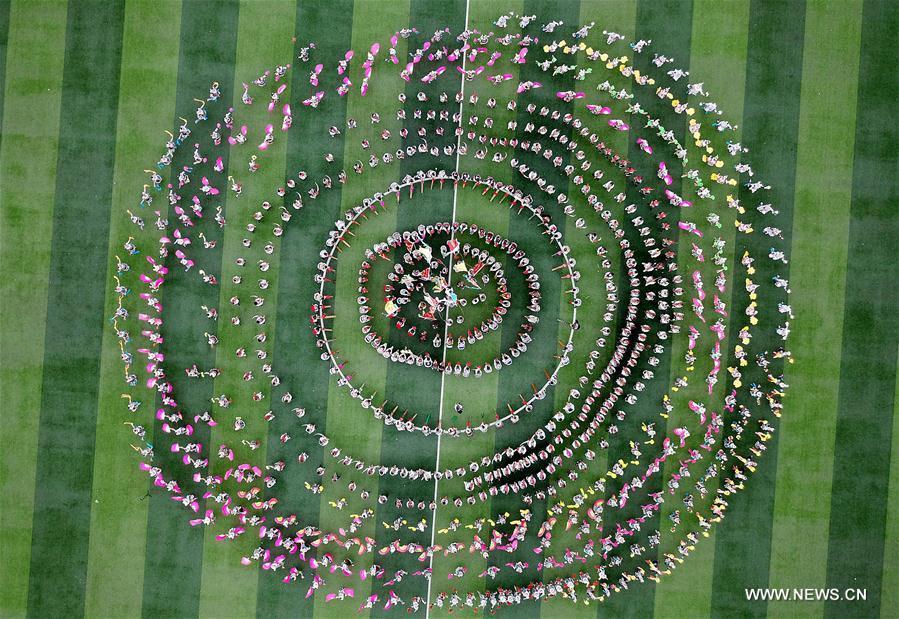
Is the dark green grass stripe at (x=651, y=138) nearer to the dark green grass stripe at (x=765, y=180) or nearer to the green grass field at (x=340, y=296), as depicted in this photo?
the green grass field at (x=340, y=296)

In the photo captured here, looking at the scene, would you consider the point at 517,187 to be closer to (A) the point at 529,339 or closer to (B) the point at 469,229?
(B) the point at 469,229

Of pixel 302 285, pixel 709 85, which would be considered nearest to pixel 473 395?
pixel 302 285

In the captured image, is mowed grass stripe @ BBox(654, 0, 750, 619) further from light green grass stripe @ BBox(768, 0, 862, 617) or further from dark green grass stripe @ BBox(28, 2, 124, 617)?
dark green grass stripe @ BBox(28, 2, 124, 617)

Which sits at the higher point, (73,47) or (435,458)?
(73,47)

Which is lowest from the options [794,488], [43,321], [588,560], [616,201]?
[588,560]

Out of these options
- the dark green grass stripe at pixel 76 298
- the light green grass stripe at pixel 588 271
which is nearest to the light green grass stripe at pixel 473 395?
the light green grass stripe at pixel 588 271

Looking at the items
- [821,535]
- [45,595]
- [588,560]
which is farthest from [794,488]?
[45,595]

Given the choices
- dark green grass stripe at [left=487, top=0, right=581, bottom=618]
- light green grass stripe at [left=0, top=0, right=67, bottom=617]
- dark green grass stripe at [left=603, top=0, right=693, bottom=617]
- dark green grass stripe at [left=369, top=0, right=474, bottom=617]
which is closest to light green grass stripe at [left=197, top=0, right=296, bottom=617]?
dark green grass stripe at [left=369, top=0, right=474, bottom=617]
